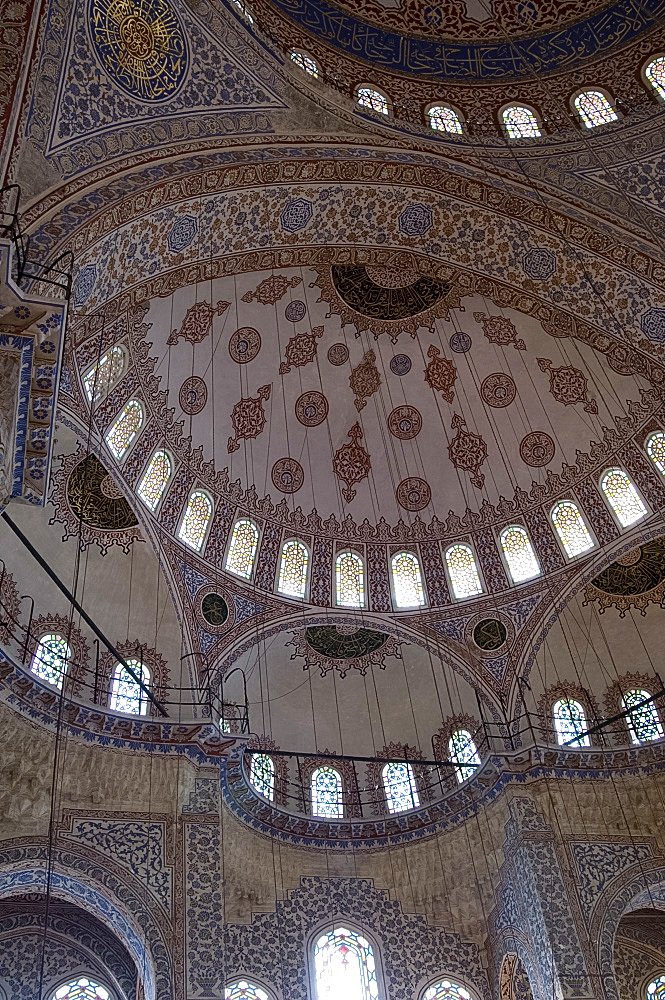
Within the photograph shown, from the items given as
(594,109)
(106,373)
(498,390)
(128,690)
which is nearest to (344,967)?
(128,690)

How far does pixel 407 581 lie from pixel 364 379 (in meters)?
3.35

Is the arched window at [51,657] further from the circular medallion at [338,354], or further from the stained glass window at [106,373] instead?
the circular medallion at [338,354]

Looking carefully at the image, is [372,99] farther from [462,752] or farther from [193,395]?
[462,752]

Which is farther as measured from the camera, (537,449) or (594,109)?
(537,449)

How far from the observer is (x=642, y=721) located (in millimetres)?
13938

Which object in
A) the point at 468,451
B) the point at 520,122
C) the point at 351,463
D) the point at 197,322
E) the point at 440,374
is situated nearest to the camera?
the point at 520,122

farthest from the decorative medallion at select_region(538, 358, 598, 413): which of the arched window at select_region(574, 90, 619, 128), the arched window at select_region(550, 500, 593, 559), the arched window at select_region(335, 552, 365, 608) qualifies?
the arched window at select_region(335, 552, 365, 608)

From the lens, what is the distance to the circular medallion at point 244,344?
14.1 meters

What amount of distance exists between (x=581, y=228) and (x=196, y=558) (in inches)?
275

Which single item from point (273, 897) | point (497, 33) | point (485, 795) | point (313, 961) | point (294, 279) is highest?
point (497, 33)

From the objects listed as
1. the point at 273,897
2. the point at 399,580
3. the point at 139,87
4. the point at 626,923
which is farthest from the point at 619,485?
the point at 139,87

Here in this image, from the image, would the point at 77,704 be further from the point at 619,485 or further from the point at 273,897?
the point at 619,485

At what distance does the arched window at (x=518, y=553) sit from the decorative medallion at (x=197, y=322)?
569 cm

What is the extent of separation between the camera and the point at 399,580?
15.1 metres
